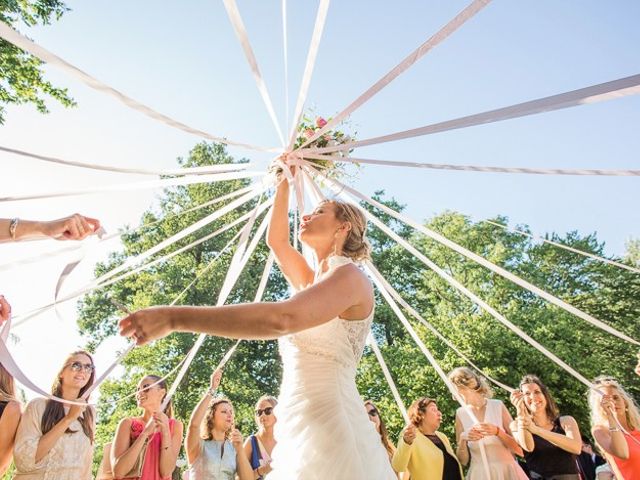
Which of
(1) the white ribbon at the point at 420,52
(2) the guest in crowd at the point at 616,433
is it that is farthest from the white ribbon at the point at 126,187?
(2) the guest in crowd at the point at 616,433

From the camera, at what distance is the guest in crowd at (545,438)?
4.34m

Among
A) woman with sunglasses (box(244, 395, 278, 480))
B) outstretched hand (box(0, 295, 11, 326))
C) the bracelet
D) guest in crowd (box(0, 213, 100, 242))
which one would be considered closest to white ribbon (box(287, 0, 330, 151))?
guest in crowd (box(0, 213, 100, 242))

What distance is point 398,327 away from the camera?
21.3 metres

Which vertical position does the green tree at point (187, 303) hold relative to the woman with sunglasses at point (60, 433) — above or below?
above

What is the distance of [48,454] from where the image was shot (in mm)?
3508

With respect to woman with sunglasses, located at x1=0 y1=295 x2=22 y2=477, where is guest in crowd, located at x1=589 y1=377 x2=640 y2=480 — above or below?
below

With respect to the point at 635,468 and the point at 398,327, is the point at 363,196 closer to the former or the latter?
the point at 635,468

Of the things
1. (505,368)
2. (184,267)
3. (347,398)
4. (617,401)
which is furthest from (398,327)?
(347,398)

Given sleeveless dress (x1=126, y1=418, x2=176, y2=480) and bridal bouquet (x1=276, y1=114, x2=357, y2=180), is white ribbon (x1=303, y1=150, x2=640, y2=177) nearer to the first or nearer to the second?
bridal bouquet (x1=276, y1=114, x2=357, y2=180)

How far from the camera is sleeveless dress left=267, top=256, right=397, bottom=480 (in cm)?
214

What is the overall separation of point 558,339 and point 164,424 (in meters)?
15.8

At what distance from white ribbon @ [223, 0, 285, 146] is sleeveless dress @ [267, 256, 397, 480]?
1.46 metres

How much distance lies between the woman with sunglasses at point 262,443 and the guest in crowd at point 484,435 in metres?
1.92

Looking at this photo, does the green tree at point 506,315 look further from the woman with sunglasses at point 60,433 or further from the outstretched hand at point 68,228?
the outstretched hand at point 68,228
